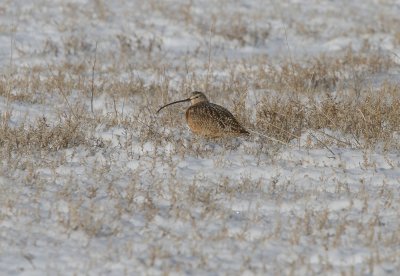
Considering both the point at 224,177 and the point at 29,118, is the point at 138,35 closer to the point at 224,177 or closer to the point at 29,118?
the point at 29,118

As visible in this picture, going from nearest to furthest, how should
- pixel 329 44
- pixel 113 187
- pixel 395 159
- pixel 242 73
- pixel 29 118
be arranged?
pixel 113 187, pixel 395 159, pixel 29 118, pixel 242 73, pixel 329 44

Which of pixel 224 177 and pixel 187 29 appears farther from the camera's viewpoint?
pixel 187 29

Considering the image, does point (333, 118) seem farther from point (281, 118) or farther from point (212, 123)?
point (212, 123)

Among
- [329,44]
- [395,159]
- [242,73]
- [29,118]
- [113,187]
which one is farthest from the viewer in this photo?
[329,44]

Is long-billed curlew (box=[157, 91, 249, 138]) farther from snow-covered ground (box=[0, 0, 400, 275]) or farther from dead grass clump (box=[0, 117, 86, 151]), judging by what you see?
dead grass clump (box=[0, 117, 86, 151])

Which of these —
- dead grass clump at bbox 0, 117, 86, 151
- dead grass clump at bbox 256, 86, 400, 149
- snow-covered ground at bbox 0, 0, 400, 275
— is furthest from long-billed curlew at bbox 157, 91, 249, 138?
dead grass clump at bbox 0, 117, 86, 151

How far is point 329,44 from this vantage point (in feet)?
43.8

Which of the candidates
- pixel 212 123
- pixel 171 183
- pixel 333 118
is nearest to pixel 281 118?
pixel 333 118

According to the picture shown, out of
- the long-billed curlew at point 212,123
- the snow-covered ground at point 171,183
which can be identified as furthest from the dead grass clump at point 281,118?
the long-billed curlew at point 212,123

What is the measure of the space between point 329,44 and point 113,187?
845 cm

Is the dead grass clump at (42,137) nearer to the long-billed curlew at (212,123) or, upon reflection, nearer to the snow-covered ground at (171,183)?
the snow-covered ground at (171,183)

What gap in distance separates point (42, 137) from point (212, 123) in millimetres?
1691

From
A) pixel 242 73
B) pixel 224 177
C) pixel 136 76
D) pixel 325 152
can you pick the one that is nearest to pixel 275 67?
pixel 242 73

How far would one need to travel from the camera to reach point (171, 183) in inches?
232
